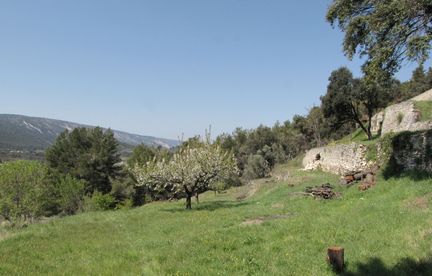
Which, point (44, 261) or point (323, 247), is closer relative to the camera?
point (323, 247)

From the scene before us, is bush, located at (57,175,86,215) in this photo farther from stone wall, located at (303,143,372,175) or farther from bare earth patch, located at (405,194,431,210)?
bare earth patch, located at (405,194,431,210)

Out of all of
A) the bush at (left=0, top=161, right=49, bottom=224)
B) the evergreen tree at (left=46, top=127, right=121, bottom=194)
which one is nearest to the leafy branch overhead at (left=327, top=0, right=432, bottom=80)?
the bush at (left=0, top=161, right=49, bottom=224)

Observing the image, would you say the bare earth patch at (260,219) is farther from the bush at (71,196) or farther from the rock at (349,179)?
the bush at (71,196)

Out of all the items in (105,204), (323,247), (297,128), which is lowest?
(105,204)

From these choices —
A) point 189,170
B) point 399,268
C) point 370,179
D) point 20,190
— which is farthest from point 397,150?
point 20,190

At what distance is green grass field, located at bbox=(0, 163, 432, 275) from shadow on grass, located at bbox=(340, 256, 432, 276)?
0.08 feet

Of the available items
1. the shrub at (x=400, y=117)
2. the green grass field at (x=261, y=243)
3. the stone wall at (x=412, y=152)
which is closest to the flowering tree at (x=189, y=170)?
the green grass field at (x=261, y=243)

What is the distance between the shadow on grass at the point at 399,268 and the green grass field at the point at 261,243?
0.08ft

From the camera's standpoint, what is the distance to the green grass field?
11812 millimetres

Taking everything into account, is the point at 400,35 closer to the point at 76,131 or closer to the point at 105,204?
the point at 105,204

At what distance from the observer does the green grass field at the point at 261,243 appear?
38.8 feet

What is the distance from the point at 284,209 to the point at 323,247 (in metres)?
9.21

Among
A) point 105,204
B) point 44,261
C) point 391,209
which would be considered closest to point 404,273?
point 391,209

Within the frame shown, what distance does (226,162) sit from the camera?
3259cm
